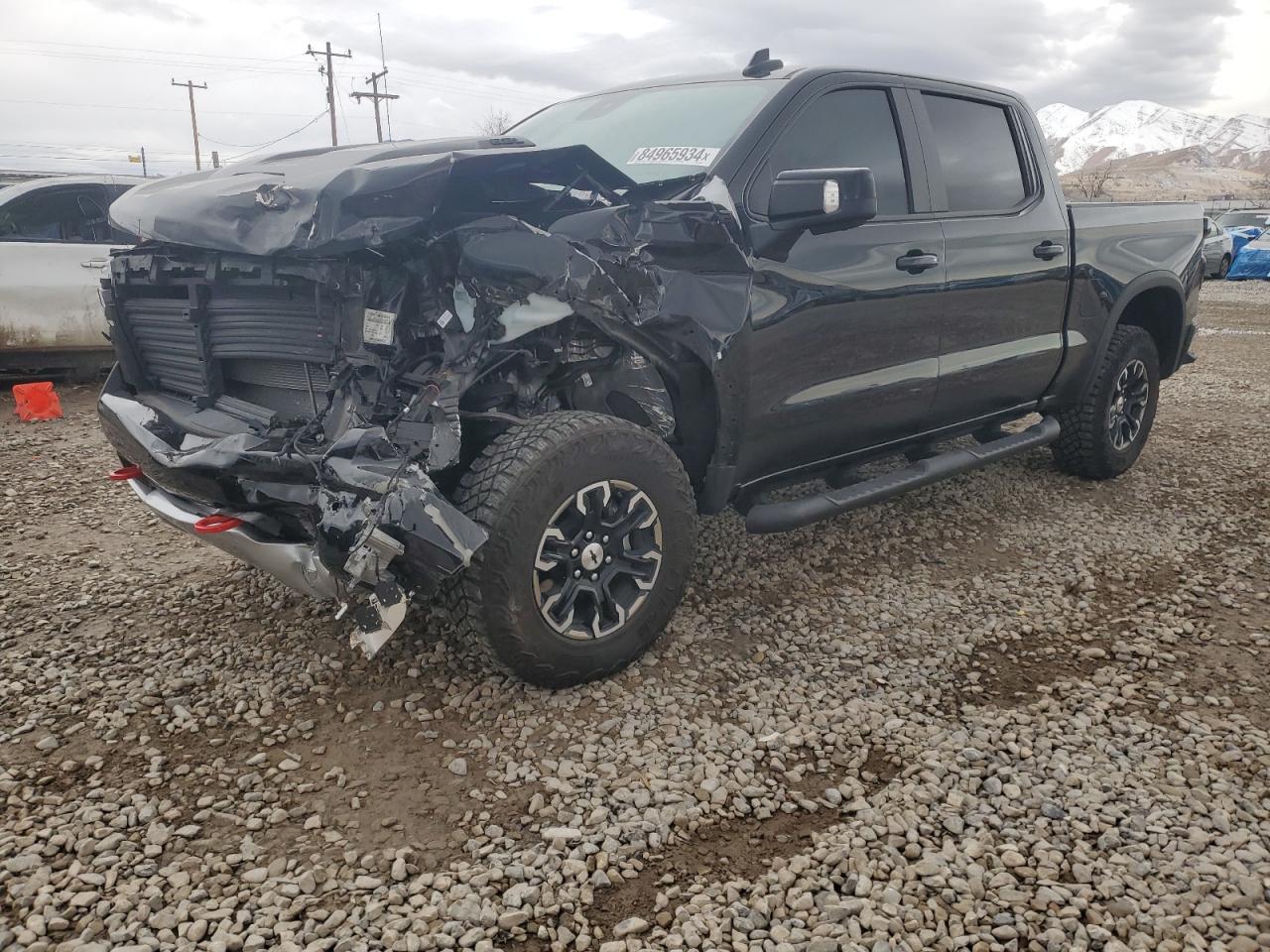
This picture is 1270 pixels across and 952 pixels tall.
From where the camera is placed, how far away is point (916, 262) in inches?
143

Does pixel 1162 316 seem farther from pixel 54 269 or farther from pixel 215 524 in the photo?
pixel 54 269

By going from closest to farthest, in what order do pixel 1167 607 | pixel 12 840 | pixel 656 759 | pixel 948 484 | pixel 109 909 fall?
1. pixel 109 909
2. pixel 12 840
3. pixel 656 759
4. pixel 1167 607
5. pixel 948 484

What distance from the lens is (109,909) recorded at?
2049mm

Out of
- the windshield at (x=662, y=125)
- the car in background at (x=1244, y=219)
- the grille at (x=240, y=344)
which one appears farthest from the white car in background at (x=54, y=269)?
the car in background at (x=1244, y=219)

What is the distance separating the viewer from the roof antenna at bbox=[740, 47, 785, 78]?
11.8 ft

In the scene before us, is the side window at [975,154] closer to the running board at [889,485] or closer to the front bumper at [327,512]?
the running board at [889,485]

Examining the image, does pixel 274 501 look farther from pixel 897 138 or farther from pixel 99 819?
pixel 897 138

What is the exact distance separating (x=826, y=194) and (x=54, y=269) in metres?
6.15

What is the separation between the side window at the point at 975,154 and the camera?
394cm

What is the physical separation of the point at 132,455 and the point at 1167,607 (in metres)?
3.89

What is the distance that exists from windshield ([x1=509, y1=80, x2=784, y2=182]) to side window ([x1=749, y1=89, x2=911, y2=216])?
0.58 ft

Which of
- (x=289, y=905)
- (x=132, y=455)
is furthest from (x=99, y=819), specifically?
(x=132, y=455)

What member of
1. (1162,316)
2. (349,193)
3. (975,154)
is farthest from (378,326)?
(1162,316)

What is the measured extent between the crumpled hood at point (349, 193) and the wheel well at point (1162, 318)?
3579mm
